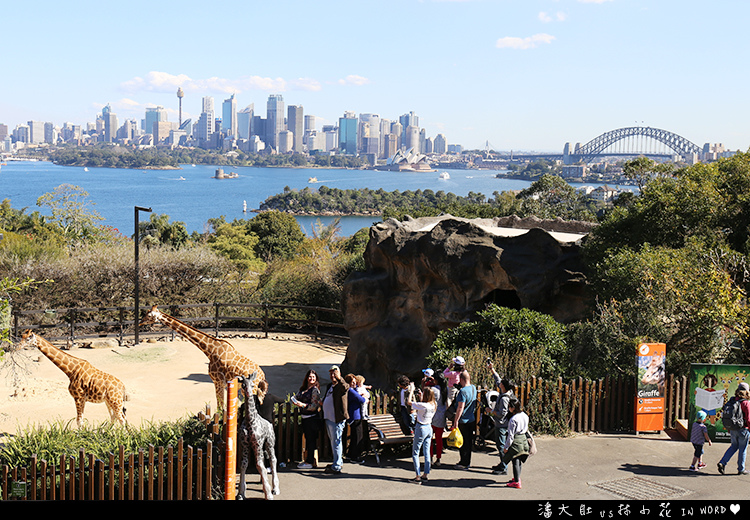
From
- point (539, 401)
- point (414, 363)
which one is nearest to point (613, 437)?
point (539, 401)

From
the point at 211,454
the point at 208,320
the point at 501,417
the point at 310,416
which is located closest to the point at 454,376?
the point at 501,417

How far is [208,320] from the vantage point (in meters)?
25.2

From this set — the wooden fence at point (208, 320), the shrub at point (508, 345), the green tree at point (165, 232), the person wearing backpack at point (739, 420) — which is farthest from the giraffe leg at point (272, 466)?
the green tree at point (165, 232)

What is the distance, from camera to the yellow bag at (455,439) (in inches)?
389

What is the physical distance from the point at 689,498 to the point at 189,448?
610 cm

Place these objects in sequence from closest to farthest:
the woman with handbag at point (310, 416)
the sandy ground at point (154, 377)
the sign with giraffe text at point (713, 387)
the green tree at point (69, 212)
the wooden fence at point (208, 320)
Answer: the woman with handbag at point (310, 416)
the sign with giraffe text at point (713, 387)
the sandy ground at point (154, 377)
the wooden fence at point (208, 320)
the green tree at point (69, 212)

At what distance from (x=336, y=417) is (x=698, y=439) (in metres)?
4.91

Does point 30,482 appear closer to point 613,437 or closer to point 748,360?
point 613,437

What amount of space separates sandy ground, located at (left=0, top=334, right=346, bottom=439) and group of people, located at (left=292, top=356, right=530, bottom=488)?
3.69m

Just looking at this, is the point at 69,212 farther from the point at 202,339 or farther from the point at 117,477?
the point at 117,477

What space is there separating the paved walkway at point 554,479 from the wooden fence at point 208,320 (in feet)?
43.3

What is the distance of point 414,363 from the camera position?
19.5 m

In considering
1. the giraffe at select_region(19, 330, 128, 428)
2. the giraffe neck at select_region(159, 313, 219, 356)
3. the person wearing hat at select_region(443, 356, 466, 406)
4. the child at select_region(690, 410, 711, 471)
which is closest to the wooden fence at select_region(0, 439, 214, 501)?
the person wearing hat at select_region(443, 356, 466, 406)

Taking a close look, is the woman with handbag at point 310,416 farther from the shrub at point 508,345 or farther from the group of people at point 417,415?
the shrub at point 508,345
